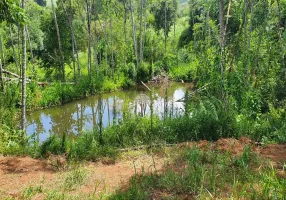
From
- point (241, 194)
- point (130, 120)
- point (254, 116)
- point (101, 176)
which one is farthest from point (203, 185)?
point (254, 116)

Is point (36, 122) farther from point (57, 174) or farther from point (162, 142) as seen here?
point (57, 174)

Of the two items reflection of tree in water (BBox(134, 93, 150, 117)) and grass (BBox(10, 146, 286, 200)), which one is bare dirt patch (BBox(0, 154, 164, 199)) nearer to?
grass (BBox(10, 146, 286, 200))

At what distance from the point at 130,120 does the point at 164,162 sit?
2.26 m

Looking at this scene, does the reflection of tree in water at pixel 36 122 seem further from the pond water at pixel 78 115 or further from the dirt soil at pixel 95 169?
the dirt soil at pixel 95 169

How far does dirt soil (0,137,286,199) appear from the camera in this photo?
3.81m

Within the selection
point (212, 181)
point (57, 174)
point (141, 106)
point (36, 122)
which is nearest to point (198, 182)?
point (212, 181)

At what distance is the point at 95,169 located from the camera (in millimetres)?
4602

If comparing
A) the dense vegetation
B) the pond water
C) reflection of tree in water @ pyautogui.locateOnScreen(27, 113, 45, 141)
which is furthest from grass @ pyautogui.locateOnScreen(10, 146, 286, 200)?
reflection of tree in water @ pyautogui.locateOnScreen(27, 113, 45, 141)

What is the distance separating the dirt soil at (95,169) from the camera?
3.81 m

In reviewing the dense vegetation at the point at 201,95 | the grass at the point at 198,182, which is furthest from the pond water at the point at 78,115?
the grass at the point at 198,182

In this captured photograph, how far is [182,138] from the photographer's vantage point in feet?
20.6

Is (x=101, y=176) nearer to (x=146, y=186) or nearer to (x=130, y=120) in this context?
(x=146, y=186)

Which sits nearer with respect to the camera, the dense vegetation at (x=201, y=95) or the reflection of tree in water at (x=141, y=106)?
the dense vegetation at (x=201, y=95)

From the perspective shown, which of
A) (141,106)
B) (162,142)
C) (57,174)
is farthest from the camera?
(141,106)
